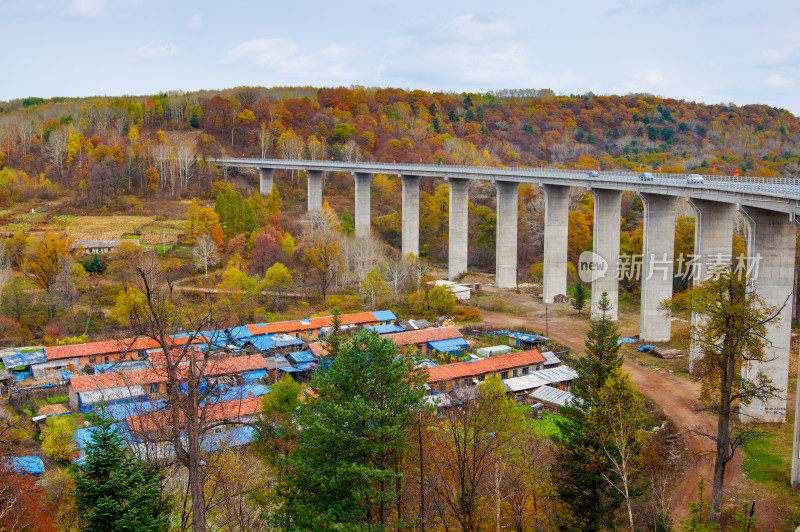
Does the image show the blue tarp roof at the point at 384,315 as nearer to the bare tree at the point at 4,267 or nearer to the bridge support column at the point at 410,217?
the bridge support column at the point at 410,217

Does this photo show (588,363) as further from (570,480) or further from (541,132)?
(541,132)

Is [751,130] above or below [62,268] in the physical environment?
above

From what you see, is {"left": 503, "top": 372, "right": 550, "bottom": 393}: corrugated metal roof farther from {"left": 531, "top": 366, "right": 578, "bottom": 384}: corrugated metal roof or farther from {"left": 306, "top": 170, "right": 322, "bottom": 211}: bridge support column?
{"left": 306, "top": 170, "right": 322, "bottom": 211}: bridge support column

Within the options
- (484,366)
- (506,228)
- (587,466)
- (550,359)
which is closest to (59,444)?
(587,466)

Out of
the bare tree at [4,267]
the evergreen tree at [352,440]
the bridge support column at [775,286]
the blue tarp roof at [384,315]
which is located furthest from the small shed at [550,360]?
the bare tree at [4,267]

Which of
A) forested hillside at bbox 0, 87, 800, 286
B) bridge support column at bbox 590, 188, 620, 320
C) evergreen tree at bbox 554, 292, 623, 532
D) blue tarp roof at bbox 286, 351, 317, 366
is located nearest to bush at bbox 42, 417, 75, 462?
blue tarp roof at bbox 286, 351, 317, 366

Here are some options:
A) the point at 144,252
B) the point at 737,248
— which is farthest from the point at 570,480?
the point at 144,252
